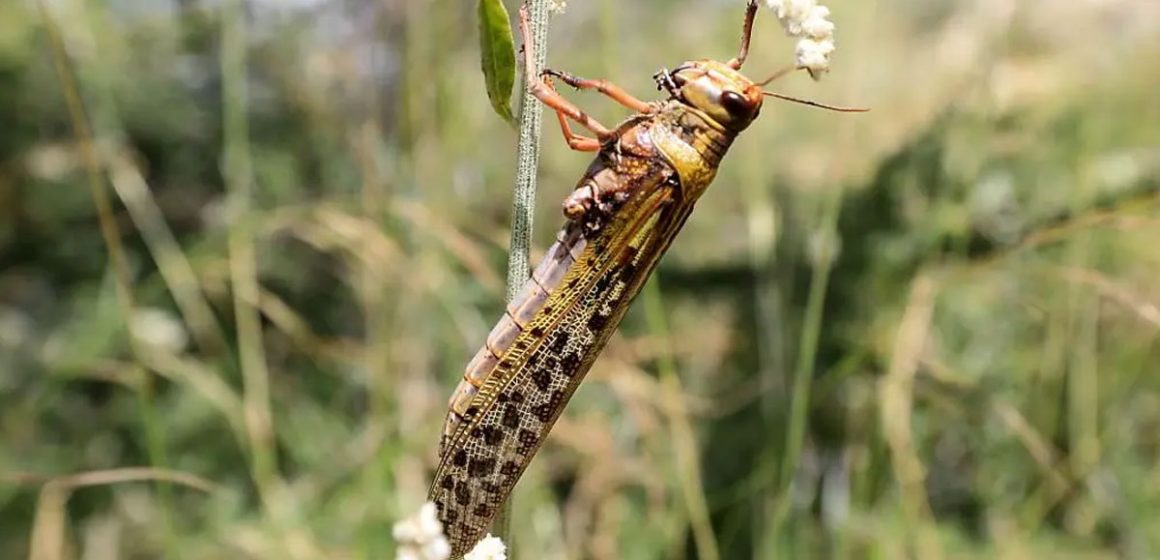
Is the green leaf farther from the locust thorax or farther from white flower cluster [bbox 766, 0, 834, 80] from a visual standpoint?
the locust thorax

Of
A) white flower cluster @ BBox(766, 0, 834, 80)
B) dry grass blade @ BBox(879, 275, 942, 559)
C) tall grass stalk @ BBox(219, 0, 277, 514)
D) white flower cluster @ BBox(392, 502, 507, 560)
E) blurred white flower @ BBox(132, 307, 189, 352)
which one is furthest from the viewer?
blurred white flower @ BBox(132, 307, 189, 352)

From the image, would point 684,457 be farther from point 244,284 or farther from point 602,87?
point 244,284

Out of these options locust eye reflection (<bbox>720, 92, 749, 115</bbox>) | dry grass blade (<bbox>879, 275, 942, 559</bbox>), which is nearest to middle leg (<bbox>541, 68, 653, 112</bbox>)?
locust eye reflection (<bbox>720, 92, 749, 115</bbox>)

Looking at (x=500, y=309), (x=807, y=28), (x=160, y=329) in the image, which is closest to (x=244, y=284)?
(x=160, y=329)

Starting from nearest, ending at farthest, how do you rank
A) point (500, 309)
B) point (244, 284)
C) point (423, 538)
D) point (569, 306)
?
point (423, 538), point (569, 306), point (244, 284), point (500, 309)

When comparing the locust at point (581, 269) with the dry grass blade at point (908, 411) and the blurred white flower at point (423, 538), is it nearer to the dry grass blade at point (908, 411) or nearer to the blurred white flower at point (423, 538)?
the blurred white flower at point (423, 538)

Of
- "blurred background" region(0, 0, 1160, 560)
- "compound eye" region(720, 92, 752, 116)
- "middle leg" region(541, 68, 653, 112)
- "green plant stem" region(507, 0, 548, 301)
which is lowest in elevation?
"green plant stem" region(507, 0, 548, 301)
